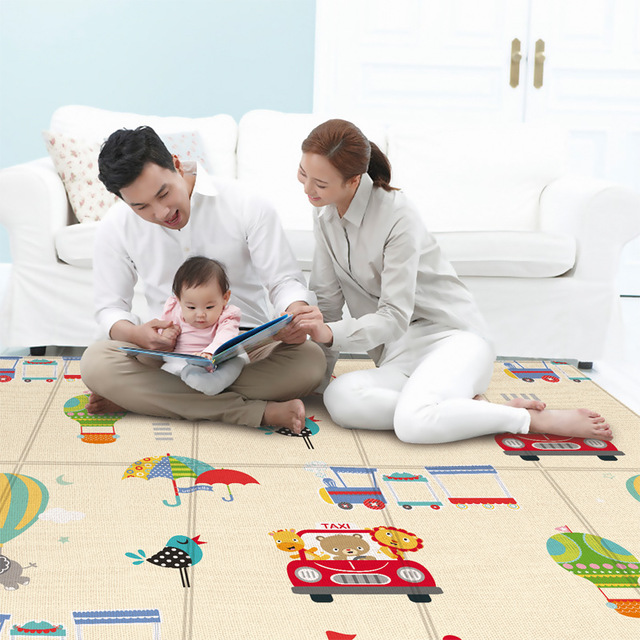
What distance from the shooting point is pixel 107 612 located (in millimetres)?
1078

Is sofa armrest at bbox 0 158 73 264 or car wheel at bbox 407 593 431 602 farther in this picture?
sofa armrest at bbox 0 158 73 264

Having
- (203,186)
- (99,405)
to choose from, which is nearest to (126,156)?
(203,186)

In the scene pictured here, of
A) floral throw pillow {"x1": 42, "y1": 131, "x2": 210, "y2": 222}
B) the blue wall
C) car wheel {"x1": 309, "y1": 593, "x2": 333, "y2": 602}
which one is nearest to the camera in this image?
car wheel {"x1": 309, "y1": 593, "x2": 333, "y2": 602}

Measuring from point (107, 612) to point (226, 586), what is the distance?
0.57ft

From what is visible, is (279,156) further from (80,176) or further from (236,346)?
(236,346)

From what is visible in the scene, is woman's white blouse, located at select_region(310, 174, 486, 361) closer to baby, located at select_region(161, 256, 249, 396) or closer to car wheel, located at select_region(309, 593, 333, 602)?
baby, located at select_region(161, 256, 249, 396)

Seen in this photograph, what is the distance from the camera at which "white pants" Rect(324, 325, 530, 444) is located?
1695 mm

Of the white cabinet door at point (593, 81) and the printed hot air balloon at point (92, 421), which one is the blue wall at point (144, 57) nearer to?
the white cabinet door at point (593, 81)

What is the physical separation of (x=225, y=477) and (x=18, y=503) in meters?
0.38

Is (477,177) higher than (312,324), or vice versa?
(477,177)

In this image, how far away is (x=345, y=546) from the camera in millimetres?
1284

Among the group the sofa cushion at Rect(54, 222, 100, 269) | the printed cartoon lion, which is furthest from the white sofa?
the printed cartoon lion

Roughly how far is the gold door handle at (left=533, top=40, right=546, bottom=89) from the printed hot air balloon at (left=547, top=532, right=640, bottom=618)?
303cm

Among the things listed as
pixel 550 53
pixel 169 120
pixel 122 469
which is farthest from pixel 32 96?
pixel 122 469
